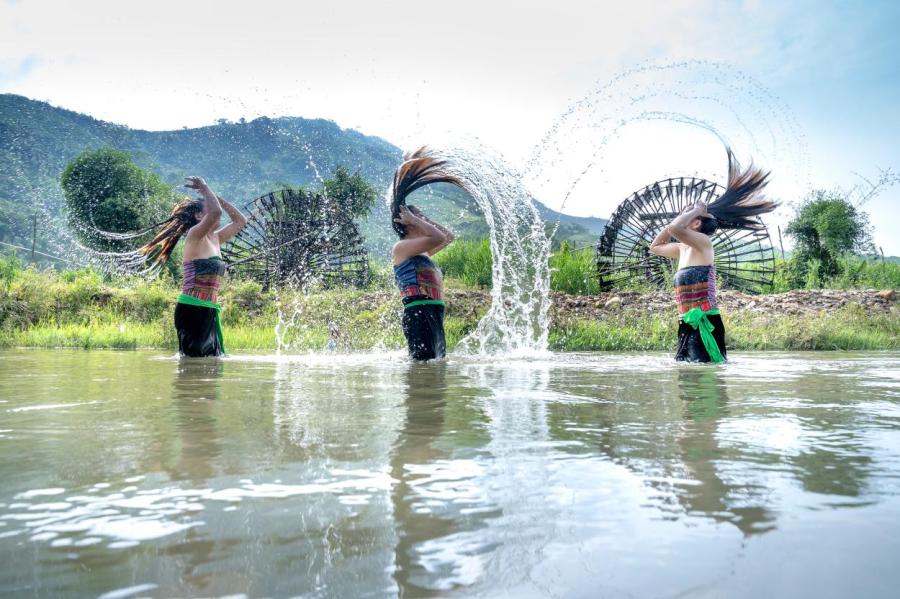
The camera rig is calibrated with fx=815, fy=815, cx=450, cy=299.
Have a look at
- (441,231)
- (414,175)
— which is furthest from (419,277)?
(414,175)

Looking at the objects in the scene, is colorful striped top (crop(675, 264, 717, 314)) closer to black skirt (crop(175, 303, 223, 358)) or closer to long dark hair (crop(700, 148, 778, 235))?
long dark hair (crop(700, 148, 778, 235))

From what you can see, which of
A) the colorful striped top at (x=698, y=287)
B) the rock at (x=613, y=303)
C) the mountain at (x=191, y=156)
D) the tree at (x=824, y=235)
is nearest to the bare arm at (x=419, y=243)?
the colorful striped top at (x=698, y=287)

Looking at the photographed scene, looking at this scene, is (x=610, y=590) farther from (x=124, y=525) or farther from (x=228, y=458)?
(x=228, y=458)

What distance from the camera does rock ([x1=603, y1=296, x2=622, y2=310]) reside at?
14586 mm

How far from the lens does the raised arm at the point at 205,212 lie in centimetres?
807

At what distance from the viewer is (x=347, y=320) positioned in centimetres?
1377

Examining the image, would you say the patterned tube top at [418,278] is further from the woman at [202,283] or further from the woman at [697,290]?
the woman at [697,290]

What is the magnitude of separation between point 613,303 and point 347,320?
488 cm

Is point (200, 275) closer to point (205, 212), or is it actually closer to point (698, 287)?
point (205, 212)

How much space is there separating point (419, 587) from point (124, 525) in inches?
33.6

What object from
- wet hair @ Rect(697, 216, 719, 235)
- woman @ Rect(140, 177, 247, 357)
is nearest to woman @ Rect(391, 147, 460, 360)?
woman @ Rect(140, 177, 247, 357)

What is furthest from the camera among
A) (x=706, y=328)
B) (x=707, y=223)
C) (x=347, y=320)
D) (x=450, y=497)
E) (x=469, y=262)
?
(x=469, y=262)

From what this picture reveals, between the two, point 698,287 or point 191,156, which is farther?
point 191,156

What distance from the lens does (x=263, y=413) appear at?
4.02 m
